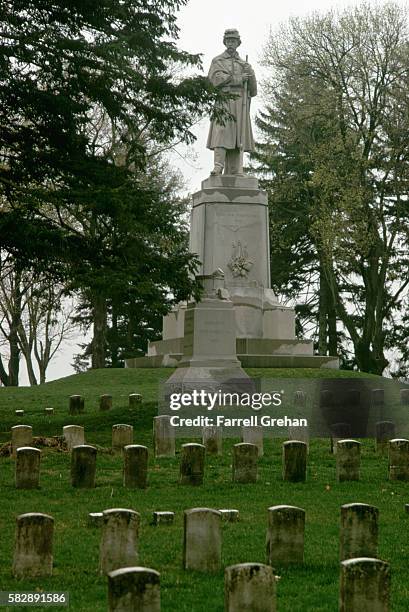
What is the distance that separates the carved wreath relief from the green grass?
512 inches

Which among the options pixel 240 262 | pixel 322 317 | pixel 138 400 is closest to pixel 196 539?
pixel 138 400

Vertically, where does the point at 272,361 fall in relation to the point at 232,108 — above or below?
below

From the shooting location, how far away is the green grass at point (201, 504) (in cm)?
728

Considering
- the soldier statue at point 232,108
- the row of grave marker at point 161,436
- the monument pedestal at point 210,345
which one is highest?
the soldier statue at point 232,108

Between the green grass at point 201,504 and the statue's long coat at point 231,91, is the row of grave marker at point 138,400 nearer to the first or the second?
the green grass at point 201,504

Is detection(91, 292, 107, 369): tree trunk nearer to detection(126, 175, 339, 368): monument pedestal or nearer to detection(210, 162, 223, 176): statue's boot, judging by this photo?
detection(126, 175, 339, 368): monument pedestal

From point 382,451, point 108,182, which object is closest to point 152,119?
point 108,182

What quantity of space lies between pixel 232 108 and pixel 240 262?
477cm

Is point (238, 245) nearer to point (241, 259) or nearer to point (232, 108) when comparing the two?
point (241, 259)

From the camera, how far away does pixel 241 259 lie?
31.7 meters

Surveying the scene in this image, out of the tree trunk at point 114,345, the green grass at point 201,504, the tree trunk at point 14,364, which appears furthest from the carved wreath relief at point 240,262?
the tree trunk at point 114,345

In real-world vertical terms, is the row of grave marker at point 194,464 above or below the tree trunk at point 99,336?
below

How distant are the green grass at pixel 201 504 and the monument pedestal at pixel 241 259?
12540mm

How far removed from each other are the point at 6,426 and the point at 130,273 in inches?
154
